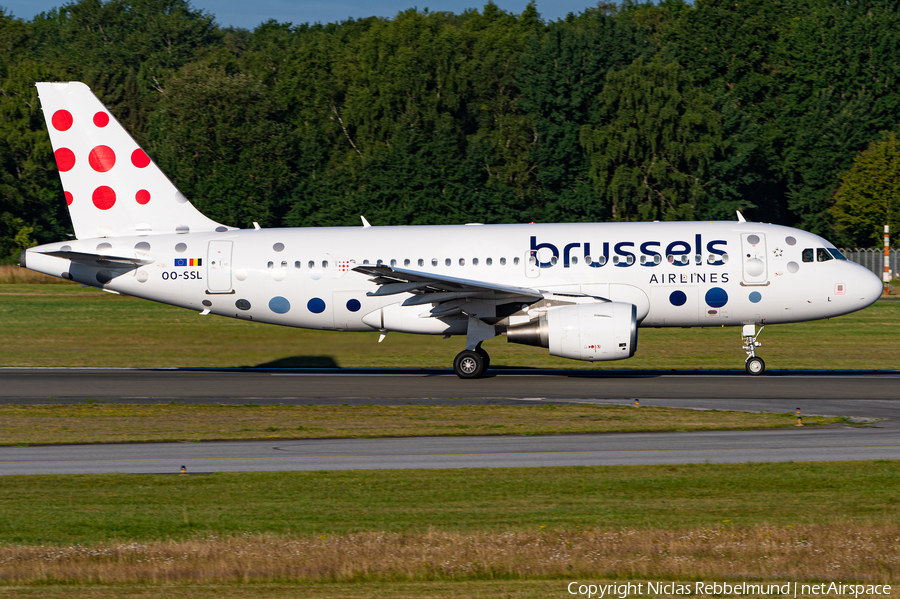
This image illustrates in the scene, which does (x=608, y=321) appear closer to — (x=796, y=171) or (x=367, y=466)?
(x=367, y=466)

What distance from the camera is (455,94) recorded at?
95750 millimetres

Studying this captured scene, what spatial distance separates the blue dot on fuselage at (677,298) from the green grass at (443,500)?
12112mm

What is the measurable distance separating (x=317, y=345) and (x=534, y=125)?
206 ft

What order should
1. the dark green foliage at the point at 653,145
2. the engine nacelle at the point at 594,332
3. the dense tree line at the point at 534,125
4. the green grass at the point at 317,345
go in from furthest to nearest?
the dense tree line at the point at 534,125 → the dark green foliage at the point at 653,145 → the green grass at the point at 317,345 → the engine nacelle at the point at 594,332

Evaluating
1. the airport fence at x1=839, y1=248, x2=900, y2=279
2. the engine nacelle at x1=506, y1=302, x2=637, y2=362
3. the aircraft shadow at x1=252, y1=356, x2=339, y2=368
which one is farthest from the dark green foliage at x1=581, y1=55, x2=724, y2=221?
the engine nacelle at x1=506, y1=302, x2=637, y2=362

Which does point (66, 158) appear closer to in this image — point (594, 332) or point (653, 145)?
point (594, 332)

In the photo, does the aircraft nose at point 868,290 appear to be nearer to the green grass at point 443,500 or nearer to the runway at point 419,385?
the runway at point 419,385

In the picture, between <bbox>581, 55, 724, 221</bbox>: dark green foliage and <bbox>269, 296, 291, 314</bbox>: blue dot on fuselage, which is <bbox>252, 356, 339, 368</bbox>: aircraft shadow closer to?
<bbox>269, 296, 291, 314</bbox>: blue dot on fuselage

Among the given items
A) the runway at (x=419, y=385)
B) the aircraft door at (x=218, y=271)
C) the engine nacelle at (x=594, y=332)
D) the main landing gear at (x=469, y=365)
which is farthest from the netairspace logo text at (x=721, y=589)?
the aircraft door at (x=218, y=271)

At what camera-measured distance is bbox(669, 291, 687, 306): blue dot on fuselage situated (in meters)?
29.4

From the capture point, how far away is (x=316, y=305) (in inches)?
1211

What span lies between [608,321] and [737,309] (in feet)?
14.6

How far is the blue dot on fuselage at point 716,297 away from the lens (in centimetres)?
2948

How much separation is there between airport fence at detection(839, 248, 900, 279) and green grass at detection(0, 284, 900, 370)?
24732mm
